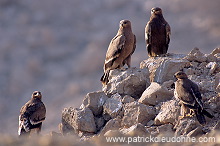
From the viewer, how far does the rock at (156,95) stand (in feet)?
57.8

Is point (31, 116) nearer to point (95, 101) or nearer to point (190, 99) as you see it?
point (95, 101)

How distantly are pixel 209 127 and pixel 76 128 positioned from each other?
4436 millimetres

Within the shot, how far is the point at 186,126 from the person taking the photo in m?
15.7

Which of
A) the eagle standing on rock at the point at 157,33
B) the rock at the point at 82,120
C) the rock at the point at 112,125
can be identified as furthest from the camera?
the eagle standing on rock at the point at 157,33

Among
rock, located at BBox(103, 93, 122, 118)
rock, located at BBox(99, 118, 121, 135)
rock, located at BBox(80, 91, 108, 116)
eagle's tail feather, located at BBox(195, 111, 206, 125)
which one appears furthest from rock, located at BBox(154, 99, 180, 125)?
rock, located at BBox(80, 91, 108, 116)

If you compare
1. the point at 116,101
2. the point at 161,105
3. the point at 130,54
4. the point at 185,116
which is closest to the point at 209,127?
the point at 185,116

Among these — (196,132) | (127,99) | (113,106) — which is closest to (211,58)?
(127,99)

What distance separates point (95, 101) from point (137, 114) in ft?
6.12

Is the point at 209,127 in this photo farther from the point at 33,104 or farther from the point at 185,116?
the point at 33,104

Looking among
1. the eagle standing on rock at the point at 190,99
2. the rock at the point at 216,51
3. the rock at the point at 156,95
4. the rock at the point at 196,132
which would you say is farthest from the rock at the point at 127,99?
the rock at the point at 216,51

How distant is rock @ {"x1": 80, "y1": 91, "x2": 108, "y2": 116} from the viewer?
60.1 feet

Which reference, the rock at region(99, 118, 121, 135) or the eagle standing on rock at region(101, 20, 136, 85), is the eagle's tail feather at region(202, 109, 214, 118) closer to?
the rock at region(99, 118, 121, 135)

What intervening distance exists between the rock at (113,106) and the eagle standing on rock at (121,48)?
2163 mm

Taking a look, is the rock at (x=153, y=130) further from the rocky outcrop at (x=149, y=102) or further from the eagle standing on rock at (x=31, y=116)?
the eagle standing on rock at (x=31, y=116)
